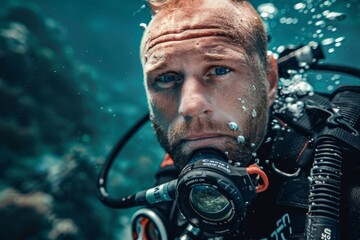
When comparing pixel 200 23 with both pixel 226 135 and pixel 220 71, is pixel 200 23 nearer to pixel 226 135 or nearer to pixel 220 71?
pixel 220 71

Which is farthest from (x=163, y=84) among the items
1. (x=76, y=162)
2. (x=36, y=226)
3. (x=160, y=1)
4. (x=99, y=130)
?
(x=99, y=130)

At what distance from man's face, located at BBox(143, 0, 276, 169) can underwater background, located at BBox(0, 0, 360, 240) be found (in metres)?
1.31

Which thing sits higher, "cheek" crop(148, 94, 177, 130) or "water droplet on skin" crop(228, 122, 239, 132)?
"cheek" crop(148, 94, 177, 130)

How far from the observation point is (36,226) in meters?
6.29

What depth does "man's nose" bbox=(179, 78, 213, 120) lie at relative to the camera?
1.64m

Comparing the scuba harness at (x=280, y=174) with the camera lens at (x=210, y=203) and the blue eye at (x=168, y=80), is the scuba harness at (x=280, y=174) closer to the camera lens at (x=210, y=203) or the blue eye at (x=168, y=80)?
the camera lens at (x=210, y=203)

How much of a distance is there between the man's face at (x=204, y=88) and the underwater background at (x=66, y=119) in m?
1.31

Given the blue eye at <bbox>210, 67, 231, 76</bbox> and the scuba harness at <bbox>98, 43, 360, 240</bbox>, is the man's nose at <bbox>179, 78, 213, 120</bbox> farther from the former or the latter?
the scuba harness at <bbox>98, 43, 360, 240</bbox>

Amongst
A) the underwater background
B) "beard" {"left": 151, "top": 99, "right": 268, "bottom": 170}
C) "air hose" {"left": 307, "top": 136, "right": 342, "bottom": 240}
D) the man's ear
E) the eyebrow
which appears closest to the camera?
"air hose" {"left": 307, "top": 136, "right": 342, "bottom": 240}

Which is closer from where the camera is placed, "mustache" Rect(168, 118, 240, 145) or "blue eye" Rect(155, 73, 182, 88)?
"mustache" Rect(168, 118, 240, 145)

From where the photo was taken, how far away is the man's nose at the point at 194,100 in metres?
1.64

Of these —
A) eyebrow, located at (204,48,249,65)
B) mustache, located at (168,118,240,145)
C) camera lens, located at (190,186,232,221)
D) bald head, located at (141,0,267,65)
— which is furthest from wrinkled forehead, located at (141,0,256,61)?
camera lens, located at (190,186,232,221)

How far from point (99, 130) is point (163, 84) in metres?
9.63

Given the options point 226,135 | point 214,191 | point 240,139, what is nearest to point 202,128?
point 226,135
